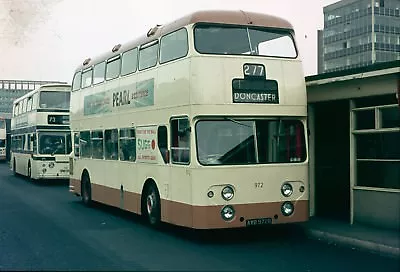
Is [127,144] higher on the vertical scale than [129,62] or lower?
lower

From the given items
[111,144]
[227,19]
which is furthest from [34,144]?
[227,19]

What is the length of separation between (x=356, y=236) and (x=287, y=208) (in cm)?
140

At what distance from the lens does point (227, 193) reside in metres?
11.1

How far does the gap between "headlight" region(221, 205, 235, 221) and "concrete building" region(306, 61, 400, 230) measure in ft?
11.4

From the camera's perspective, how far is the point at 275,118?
38.1 ft

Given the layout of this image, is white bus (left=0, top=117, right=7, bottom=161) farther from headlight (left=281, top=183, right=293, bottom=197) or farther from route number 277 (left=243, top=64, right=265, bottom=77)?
headlight (left=281, top=183, right=293, bottom=197)

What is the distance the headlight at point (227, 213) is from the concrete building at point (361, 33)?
9910 centimetres

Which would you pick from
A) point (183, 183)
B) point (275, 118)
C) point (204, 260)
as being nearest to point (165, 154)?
point (183, 183)

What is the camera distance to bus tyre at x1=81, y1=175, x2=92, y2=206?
18.2 m

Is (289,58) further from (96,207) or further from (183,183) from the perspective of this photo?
(96,207)

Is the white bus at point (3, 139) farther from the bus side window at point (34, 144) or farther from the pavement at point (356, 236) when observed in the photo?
the pavement at point (356, 236)

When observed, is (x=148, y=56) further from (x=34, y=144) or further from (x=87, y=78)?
(x=34, y=144)

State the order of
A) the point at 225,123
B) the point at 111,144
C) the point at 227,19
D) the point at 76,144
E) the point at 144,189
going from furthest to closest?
the point at 76,144
the point at 111,144
the point at 144,189
the point at 227,19
the point at 225,123

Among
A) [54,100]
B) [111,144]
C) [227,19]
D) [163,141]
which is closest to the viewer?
[227,19]
